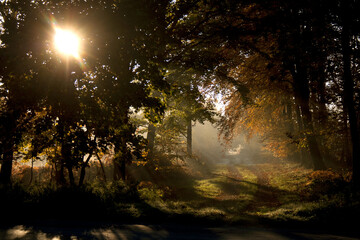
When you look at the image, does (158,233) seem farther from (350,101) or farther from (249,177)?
(249,177)

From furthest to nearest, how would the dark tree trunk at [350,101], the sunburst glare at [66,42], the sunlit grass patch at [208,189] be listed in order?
the sunlit grass patch at [208,189]
the dark tree trunk at [350,101]
the sunburst glare at [66,42]

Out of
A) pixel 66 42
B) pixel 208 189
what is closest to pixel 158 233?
pixel 66 42

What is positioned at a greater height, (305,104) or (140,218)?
(305,104)

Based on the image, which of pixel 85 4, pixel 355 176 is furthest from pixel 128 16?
pixel 355 176

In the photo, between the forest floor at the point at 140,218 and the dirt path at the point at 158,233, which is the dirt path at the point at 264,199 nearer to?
the forest floor at the point at 140,218

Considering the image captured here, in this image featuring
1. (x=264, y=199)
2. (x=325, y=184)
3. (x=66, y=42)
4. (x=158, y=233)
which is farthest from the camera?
(x=264, y=199)

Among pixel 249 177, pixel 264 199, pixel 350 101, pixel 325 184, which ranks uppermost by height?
pixel 350 101

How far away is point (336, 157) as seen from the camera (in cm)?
2055

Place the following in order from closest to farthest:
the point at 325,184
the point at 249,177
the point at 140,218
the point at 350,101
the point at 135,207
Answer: the point at 140,218, the point at 135,207, the point at 350,101, the point at 325,184, the point at 249,177

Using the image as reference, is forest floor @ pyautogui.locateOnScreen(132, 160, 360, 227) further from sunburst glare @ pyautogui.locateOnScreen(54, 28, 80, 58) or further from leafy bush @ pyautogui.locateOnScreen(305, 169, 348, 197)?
sunburst glare @ pyautogui.locateOnScreen(54, 28, 80, 58)

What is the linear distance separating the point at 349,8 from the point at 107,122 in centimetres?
1044

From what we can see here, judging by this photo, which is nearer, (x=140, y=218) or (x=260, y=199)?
(x=140, y=218)

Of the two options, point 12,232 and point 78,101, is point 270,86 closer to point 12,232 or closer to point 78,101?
point 78,101

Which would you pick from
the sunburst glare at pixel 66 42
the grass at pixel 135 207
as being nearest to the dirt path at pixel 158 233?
the grass at pixel 135 207
